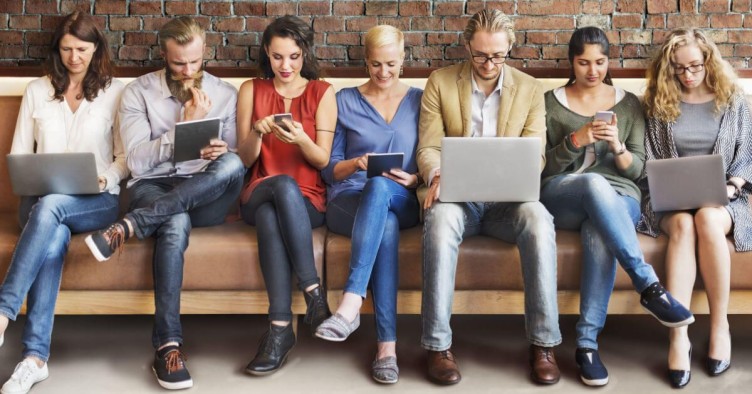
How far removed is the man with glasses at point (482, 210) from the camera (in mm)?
2389

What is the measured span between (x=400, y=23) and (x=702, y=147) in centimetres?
133

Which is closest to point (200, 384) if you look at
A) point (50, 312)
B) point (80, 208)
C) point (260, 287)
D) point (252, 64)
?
point (260, 287)

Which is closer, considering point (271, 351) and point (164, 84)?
point (271, 351)

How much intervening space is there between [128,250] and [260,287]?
0.45 meters

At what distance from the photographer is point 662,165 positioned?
251cm

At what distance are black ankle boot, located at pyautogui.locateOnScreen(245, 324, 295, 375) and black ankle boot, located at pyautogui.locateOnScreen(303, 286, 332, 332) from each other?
3.5 inches

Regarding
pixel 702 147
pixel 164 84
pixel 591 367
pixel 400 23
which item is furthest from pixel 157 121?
pixel 702 147

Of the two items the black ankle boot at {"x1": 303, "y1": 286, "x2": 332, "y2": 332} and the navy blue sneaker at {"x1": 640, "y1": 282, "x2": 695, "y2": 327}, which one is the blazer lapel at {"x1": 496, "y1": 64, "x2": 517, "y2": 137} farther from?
the black ankle boot at {"x1": 303, "y1": 286, "x2": 332, "y2": 332}

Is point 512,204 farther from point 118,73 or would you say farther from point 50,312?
point 118,73

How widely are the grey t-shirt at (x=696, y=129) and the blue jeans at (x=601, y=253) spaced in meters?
0.47

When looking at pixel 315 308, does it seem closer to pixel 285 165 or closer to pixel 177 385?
pixel 177 385

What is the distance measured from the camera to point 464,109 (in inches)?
112

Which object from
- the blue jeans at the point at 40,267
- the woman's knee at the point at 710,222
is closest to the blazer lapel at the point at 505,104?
the woman's knee at the point at 710,222

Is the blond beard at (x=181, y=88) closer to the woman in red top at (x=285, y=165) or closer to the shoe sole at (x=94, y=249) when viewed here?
the woman in red top at (x=285, y=165)
